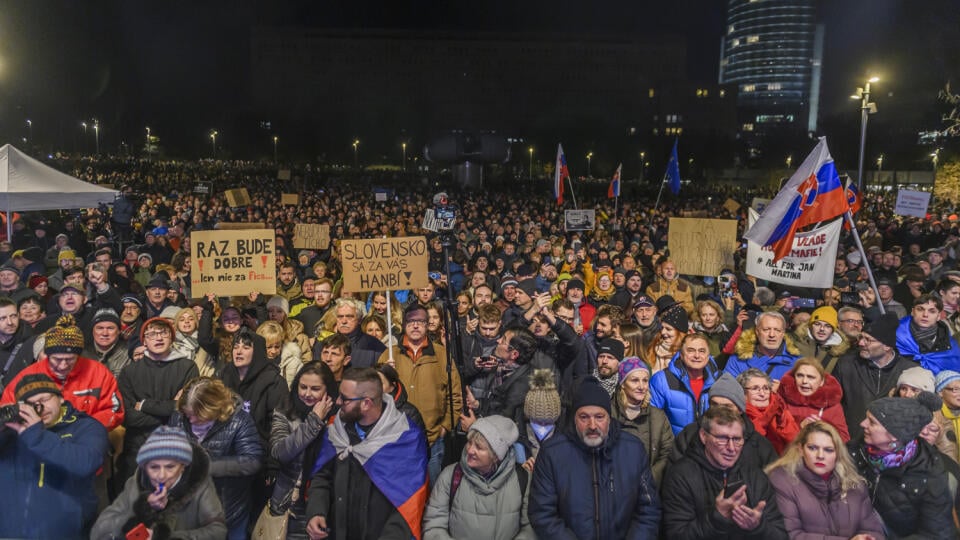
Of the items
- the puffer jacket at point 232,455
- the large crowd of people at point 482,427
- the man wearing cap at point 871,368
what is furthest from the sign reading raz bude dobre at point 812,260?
the puffer jacket at point 232,455

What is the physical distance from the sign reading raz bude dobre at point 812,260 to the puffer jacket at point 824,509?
12.3ft

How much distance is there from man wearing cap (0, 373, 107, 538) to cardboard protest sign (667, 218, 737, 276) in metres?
7.26

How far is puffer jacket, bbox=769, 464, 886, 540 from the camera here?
10.4ft

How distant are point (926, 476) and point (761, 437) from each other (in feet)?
2.37

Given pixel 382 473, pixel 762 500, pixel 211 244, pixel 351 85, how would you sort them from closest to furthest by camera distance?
pixel 762 500, pixel 382 473, pixel 211 244, pixel 351 85

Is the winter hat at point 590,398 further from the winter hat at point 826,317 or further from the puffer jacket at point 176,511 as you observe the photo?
the winter hat at point 826,317

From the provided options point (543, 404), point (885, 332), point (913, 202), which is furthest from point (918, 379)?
point (913, 202)

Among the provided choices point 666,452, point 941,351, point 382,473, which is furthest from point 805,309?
point 382,473

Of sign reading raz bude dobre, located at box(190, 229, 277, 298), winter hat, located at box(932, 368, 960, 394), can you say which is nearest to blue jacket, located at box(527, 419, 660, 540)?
winter hat, located at box(932, 368, 960, 394)

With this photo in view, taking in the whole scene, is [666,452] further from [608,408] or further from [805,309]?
[805,309]

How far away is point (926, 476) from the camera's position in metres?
3.25

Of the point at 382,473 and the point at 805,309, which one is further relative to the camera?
the point at 805,309

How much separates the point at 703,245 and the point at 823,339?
3.60 meters

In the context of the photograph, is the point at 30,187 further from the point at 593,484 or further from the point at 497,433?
the point at 593,484
